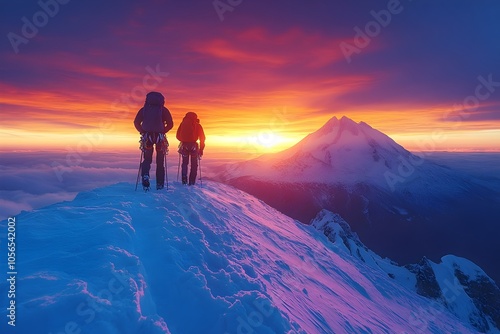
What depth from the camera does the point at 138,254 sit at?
246 inches

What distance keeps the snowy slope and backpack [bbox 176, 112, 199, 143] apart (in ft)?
13.1

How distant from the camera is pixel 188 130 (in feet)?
47.1

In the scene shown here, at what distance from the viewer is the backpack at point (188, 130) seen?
1433 centimetres

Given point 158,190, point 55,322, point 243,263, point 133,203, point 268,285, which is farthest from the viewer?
point 158,190

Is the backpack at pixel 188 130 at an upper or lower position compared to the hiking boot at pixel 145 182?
upper

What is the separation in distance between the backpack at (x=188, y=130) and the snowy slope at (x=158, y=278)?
4005 mm

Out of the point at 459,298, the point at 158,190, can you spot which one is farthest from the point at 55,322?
the point at 459,298

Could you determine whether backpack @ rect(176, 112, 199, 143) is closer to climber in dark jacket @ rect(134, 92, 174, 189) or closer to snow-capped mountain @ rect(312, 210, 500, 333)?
climber in dark jacket @ rect(134, 92, 174, 189)

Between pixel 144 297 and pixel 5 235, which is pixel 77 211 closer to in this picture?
pixel 5 235

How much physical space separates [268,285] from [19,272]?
5.08m

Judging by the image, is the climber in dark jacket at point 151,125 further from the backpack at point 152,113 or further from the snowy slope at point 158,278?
the snowy slope at point 158,278

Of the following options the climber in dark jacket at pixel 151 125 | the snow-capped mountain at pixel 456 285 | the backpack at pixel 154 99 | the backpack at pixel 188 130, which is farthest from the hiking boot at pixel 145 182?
the snow-capped mountain at pixel 456 285

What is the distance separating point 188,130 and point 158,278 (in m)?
9.55

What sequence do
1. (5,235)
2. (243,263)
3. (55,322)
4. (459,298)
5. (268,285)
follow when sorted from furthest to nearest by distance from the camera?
1. (459,298)
2. (243,263)
3. (268,285)
4. (5,235)
5. (55,322)
